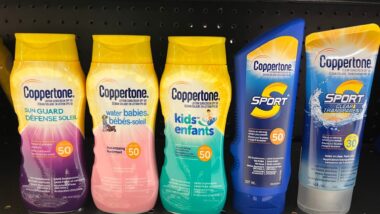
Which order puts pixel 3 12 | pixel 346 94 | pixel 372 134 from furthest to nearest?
pixel 372 134
pixel 3 12
pixel 346 94

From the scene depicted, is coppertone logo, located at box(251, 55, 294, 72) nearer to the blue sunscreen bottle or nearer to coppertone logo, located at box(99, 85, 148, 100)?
the blue sunscreen bottle

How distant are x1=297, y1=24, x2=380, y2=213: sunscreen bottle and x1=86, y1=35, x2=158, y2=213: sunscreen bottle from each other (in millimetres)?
277

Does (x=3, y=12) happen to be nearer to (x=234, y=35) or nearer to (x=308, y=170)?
(x=234, y=35)

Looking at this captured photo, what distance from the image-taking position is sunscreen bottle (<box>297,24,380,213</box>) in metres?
0.71

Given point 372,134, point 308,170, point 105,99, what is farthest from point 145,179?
point 372,134

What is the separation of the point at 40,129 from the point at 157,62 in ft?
1.13

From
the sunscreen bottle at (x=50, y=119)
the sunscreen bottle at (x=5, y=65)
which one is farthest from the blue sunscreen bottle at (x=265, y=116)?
the sunscreen bottle at (x=5, y=65)

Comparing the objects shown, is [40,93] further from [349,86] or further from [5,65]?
[349,86]

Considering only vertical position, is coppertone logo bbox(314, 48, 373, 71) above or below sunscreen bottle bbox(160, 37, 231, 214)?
above

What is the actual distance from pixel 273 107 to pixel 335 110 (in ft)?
0.34

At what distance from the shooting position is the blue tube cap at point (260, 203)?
0.76 m

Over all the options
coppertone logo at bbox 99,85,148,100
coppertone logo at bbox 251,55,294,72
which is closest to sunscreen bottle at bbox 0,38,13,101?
coppertone logo at bbox 99,85,148,100

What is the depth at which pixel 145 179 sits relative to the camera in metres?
0.77

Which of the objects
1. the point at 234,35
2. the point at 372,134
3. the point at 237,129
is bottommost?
the point at 372,134
